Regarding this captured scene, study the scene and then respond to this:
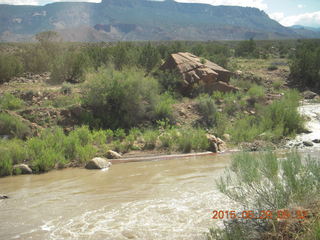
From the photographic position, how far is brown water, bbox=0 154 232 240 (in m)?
6.09

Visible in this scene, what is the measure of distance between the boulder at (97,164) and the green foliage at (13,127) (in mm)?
3081

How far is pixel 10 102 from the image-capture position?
13961 mm

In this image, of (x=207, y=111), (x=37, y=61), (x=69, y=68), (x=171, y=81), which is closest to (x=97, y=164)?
(x=207, y=111)

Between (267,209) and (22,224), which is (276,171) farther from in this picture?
(22,224)

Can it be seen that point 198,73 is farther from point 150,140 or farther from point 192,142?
point 150,140

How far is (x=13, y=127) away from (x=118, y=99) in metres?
4.29

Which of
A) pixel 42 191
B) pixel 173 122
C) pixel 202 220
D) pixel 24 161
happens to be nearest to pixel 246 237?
pixel 202 220

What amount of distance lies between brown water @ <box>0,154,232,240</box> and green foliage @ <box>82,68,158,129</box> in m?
4.02

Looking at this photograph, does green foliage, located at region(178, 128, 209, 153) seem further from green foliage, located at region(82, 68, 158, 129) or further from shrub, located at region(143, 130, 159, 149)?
green foliage, located at region(82, 68, 158, 129)

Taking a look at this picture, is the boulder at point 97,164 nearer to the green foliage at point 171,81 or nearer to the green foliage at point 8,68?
the green foliage at point 171,81

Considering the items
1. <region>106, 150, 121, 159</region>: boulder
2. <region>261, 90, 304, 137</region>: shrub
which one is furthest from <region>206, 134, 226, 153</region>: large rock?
<region>106, 150, 121, 159</region>: boulder

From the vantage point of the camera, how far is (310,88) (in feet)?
81.5

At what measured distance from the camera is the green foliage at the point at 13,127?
480 inches

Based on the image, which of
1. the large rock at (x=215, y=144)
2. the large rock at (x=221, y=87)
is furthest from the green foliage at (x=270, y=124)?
the large rock at (x=221, y=87)
